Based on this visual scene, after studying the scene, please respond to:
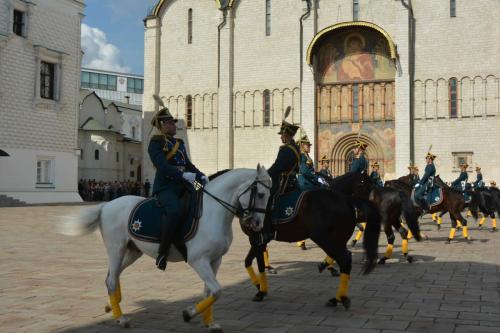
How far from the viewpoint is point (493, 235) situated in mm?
16359

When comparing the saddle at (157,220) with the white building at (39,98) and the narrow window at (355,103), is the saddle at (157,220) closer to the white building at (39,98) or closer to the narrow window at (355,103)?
the white building at (39,98)

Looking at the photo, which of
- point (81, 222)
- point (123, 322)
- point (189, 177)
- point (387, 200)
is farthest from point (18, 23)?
point (123, 322)

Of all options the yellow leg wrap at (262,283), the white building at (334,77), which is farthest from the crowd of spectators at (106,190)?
the yellow leg wrap at (262,283)

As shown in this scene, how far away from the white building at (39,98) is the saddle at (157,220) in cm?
2673

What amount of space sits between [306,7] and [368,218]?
3163 cm

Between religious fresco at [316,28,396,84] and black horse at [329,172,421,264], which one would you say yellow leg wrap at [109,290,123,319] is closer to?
black horse at [329,172,421,264]

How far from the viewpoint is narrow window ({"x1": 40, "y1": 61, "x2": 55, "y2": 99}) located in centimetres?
3244

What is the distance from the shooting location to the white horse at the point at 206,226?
17.9 feet

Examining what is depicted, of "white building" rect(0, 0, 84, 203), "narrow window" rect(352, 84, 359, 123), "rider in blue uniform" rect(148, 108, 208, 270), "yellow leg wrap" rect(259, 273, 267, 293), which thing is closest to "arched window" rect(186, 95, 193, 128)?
"white building" rect(0, 0, 84, 203)

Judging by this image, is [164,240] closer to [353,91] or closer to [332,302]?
[332,302]

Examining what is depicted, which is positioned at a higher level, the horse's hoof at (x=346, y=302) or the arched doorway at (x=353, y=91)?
the arched doorway at (x=353, y=91)

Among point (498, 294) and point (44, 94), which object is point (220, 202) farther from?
point (44, 94)

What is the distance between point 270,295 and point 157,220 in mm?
2416

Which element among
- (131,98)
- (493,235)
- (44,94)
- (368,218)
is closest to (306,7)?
(44,94)
